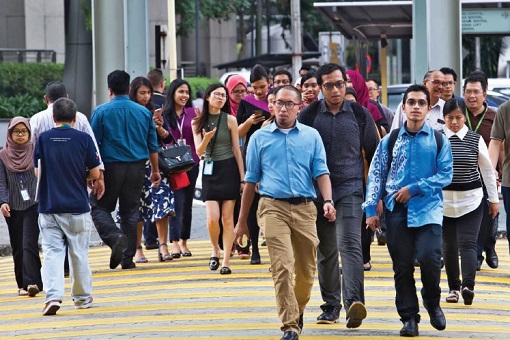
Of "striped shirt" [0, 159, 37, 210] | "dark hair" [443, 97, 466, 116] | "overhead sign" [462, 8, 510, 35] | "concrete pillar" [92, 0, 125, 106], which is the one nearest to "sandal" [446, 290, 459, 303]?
"dark hair" [443, 97, 466, 116]

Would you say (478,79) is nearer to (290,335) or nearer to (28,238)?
(28,238)

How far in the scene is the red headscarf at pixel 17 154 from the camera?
12742 millimetres

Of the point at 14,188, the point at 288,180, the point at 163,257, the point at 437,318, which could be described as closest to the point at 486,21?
the point at 163,257

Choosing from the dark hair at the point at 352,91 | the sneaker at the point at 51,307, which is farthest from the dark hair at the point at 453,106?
the sneaker at the point at 51,307

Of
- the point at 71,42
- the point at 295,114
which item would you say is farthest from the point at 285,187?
the point at 71,42

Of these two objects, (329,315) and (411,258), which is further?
(329,315)

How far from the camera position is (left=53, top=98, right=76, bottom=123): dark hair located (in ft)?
37.9

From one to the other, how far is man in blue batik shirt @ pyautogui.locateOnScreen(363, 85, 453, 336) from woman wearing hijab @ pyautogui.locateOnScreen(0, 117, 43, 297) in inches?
150

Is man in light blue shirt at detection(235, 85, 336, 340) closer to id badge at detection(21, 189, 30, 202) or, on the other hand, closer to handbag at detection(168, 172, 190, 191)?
id badge at detection(21, 189, 30, 202)

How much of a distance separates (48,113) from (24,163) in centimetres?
57

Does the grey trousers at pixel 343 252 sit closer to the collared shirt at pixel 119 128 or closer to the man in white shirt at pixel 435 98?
Result: the man in white shirt at pixel 435 98

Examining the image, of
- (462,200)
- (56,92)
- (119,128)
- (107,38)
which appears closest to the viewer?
(462,200)

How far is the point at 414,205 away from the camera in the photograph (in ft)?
32.9

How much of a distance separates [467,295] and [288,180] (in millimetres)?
2419
